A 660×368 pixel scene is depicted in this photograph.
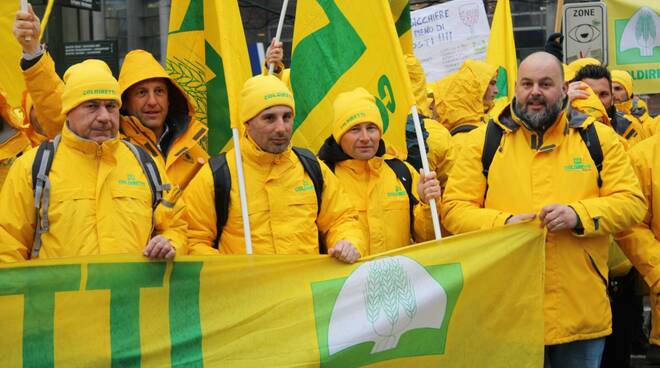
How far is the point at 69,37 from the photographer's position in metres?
17.7

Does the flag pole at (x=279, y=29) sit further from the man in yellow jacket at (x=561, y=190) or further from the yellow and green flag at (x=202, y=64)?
the man in yellow jacket at (x=561, y=190)

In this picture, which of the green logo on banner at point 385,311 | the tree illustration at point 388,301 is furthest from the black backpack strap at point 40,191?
the tree illustration at point 388,301

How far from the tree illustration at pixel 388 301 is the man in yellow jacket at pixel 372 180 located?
0.71 m

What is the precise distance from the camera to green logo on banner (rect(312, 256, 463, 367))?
4477 millimetres

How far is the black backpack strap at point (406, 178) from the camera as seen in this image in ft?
18.1

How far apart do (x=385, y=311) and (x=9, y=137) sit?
8.02 feet

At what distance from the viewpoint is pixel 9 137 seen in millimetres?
5703

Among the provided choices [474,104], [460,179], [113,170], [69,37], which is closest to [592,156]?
[460,179]

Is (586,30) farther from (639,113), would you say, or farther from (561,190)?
(561,190)

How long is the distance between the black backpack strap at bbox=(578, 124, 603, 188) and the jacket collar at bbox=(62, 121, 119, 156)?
2187 mm

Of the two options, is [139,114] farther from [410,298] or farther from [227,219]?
[410,298]

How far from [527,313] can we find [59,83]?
2647 millimetres

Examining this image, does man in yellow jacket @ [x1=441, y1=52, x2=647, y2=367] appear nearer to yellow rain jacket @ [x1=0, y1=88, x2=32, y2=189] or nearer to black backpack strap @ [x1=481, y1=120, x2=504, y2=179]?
black backpack strap @ [x1=481, y1=120, x2=504, y2=179]

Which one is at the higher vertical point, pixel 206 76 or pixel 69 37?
pixel 69 37
